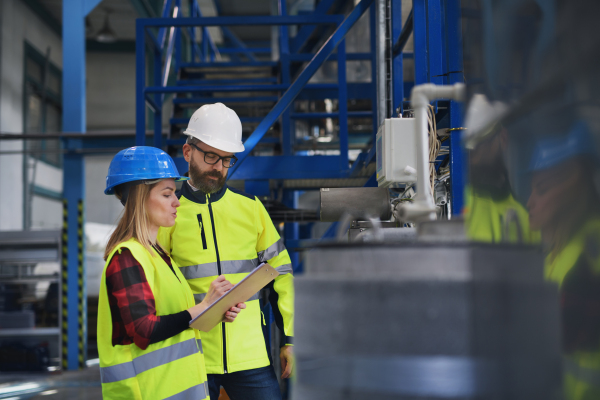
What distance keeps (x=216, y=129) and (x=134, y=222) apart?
79cm

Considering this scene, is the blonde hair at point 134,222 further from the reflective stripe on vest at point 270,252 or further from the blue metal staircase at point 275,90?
the blue metal staircase at point 275,90

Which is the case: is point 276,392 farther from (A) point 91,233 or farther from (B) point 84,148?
(A) point 91,233

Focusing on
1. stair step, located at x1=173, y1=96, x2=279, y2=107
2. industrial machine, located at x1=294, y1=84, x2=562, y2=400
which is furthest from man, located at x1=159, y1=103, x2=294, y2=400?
stair step, located at x1=173, y1=96, x2=279, y2=107

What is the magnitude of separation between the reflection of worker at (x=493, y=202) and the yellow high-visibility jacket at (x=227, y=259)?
61.4 inches

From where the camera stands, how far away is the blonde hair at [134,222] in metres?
1.95

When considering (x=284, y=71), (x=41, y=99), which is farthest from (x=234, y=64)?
(x=41, y=99)

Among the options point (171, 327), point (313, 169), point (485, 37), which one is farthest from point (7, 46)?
point (485, 37)

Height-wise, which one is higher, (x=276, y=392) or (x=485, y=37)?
(x=485, y=37)

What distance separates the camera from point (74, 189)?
24.3ft

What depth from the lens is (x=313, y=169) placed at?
4.52m

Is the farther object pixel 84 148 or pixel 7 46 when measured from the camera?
pixel 7 46

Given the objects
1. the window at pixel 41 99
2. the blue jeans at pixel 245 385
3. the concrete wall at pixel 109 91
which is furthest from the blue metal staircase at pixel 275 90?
the concrete wall at pixel 109 91

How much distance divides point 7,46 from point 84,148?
17.6ft

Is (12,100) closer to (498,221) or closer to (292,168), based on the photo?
(292,168)
